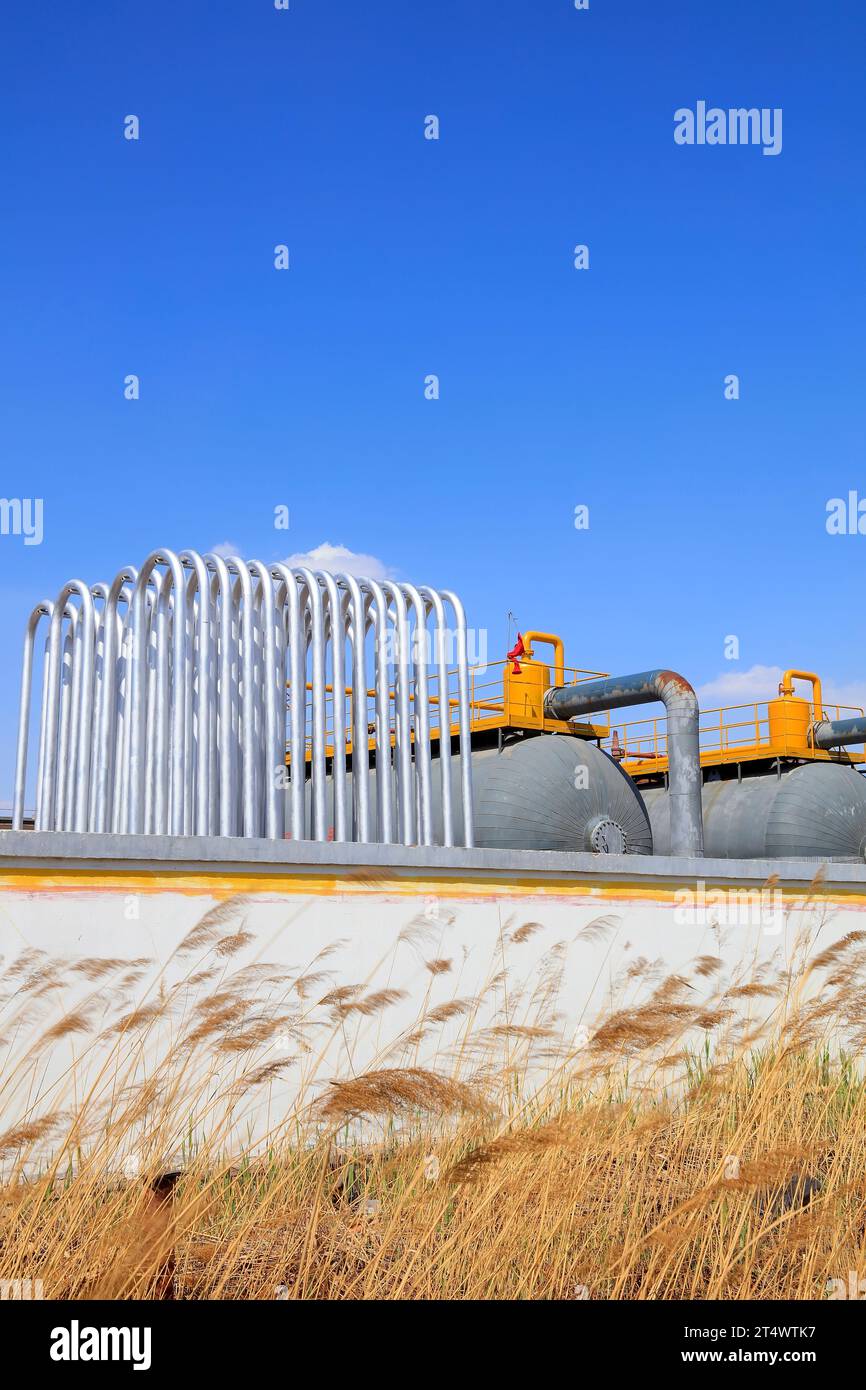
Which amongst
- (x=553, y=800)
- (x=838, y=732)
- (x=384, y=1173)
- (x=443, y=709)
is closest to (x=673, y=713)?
(x=553, y=800)

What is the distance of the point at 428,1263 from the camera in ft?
15.4

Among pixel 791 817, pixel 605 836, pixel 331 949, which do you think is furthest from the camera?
pixel 791 817

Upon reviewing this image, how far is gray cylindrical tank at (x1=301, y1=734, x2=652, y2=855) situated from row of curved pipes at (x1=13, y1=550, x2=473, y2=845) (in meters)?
8.10

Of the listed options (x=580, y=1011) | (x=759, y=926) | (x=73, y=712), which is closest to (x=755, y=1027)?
(x=759, y=926)

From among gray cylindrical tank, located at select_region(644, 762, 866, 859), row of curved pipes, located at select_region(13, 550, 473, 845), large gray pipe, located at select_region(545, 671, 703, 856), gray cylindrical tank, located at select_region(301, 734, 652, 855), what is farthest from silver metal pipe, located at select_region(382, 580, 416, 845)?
gray cylindrical tank, located at select_region(644, 762, 866, 859)

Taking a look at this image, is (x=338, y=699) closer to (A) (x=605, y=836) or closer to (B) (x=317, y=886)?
(B) (x=317, y=886)

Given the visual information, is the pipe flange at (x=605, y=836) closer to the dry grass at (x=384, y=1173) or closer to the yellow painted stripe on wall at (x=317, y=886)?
the yellow painted stripe on wall at (x=317, y=886)

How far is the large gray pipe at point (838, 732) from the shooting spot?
84.7 feet

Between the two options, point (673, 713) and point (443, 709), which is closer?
point (443, 709)

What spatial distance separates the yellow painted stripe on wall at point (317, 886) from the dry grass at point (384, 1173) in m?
0.29

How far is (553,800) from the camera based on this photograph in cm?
1978

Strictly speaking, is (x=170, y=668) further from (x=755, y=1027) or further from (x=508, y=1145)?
(x=508, y=1145)

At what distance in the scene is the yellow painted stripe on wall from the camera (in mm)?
7273

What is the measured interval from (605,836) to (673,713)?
3.04 m
